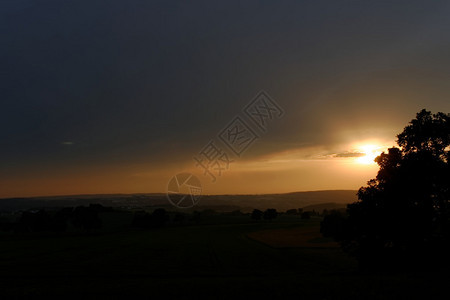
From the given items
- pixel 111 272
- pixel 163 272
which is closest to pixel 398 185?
pixel 163 272

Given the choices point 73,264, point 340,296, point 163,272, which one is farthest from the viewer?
point 73,264

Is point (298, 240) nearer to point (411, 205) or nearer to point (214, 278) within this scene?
point (411, 205)

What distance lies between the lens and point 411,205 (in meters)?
37.2

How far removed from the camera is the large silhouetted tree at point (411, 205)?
118 feet

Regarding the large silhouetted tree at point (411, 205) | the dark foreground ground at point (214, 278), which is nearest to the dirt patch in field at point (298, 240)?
the dark foreground ground at point (214, 278)

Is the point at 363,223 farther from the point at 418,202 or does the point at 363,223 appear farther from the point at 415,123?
the point at 415,123

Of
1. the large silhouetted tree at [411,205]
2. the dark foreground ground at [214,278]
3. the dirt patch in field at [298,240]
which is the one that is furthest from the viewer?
the dirt patch in field at [298,240]

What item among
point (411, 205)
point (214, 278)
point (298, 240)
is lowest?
point (298, 240)

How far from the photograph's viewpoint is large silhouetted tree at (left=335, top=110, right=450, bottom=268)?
118 ft

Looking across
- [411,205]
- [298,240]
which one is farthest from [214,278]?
[298,240]

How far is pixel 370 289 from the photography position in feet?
76.7

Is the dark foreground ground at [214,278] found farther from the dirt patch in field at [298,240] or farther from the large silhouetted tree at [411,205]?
the dirt patch in field at [298,240]

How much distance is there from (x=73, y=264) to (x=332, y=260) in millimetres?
42122

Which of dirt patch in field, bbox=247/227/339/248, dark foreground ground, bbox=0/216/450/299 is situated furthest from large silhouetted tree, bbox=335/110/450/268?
dirt patch in field, bbox=247/227/339/248
